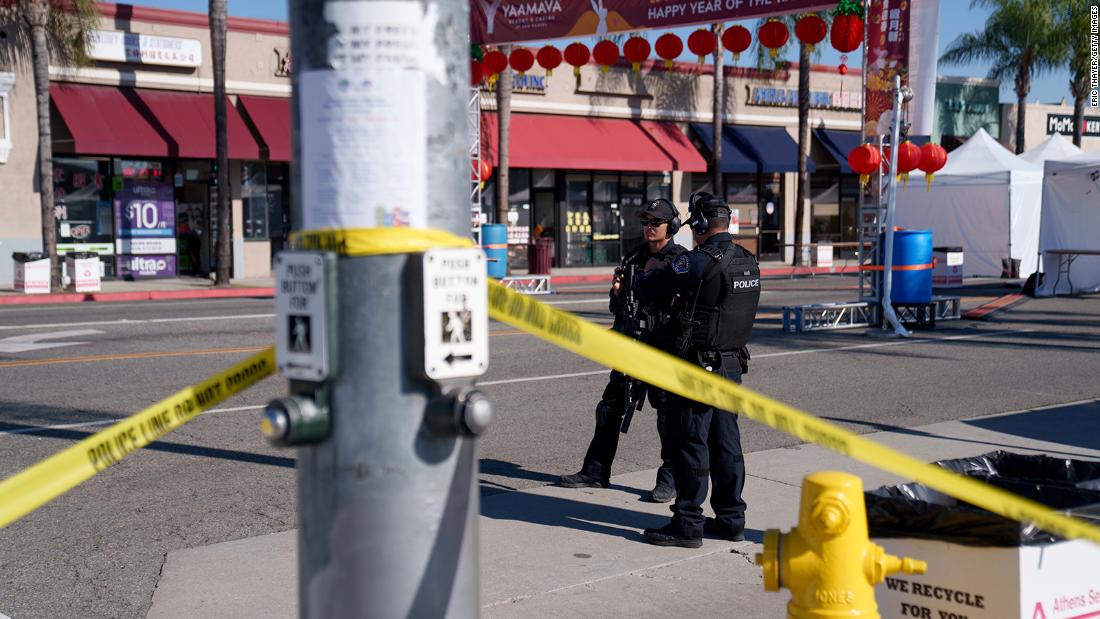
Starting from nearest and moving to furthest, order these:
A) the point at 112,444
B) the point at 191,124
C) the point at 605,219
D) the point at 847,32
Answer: the point at 112,444
the point at 847,32
the point at 191,124
the point at 605,219

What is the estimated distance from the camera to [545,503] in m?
6.79

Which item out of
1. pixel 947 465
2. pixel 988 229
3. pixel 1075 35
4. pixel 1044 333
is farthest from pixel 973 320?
pixel 1075 35

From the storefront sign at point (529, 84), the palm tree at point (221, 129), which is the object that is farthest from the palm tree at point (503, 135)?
the palm tree at point (221, 129)

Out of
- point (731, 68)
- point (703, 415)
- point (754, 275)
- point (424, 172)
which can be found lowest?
point (703, 415)

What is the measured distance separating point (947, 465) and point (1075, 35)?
42133 millimetres

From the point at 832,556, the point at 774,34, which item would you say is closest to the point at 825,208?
the point at 774,34

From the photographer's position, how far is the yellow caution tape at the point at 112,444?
2.36 meters

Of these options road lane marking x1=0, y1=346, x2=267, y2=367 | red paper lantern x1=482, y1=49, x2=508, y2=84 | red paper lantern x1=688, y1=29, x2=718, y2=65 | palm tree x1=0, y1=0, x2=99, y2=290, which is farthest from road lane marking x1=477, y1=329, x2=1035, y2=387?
palm tree x1=0, y1=0, x2=99, y2=290

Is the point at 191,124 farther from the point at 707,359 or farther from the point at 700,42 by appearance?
the point at 707,359

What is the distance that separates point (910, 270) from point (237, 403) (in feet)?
34.5

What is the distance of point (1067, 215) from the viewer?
2378 centimetres

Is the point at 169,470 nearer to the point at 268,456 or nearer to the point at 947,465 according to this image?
the point at 268,456

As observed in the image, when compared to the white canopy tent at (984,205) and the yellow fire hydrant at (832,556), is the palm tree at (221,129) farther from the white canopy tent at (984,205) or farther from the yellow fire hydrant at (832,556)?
the yellow fire hydrant at (832,556)

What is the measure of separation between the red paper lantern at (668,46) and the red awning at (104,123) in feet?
36.4
